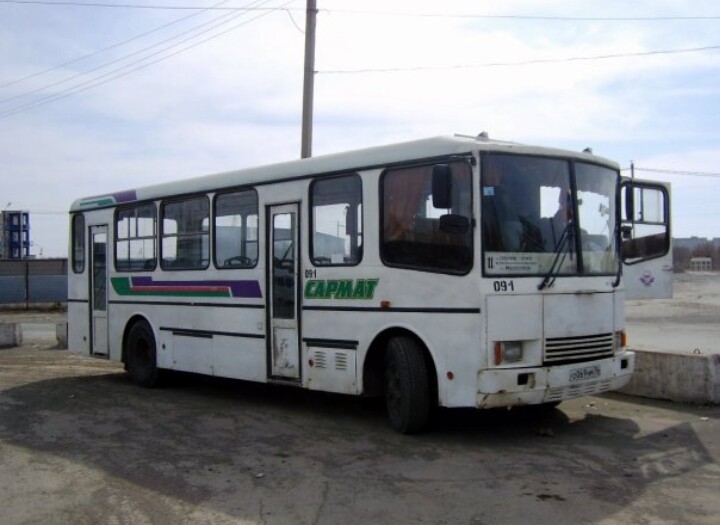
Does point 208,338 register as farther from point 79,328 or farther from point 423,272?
point 423,272

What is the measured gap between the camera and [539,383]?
7.23 m

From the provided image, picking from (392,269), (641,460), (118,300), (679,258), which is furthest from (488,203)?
(679,258)

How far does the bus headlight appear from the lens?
7.14m

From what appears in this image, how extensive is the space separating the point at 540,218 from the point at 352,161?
2.15 metres

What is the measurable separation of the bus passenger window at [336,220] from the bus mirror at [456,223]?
1.35m

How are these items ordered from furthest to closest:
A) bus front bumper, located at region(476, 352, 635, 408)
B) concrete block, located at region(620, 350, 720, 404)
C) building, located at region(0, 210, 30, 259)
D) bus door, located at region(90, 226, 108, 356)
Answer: building, located at region(0, 210, 30, 259)
bus door, located at region(90, 226, 108, 356)
concrete block, located at region(620, 350, 720, 404)
bus front bumper, located at region(476, 352, 635, 408)

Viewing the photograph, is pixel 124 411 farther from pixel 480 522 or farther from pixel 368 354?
pixel 480 522

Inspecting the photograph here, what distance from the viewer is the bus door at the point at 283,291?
9156mm

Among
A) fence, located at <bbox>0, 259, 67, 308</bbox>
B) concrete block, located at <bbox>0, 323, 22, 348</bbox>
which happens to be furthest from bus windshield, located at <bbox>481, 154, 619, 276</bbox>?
fence, located at <bbox>0, 259, 67, 308</bbox>

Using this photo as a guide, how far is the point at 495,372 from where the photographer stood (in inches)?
279

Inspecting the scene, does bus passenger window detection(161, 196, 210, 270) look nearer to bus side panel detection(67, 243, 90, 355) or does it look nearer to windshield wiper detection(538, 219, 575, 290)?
bus side panel detection(67, 243, 90, 355)

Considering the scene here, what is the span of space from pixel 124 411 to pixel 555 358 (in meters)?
5.51

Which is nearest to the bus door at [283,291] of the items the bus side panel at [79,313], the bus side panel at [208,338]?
the bus side panel at [208,338]

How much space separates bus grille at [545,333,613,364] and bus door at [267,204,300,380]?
307 cm
